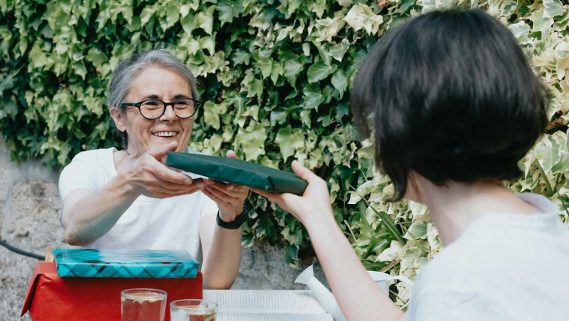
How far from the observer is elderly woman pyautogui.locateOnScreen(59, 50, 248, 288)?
2451mm

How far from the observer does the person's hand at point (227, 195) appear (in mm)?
2131

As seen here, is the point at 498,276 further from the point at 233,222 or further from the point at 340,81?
the point at 340,81

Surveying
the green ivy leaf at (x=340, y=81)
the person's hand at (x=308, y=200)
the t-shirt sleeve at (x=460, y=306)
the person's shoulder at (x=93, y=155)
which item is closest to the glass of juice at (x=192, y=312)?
the person's hand at (x=308, y=200)

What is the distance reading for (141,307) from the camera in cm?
169

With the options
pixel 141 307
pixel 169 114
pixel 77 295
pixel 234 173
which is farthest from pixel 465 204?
pixel 169 114

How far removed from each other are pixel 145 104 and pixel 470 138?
4.93 feet

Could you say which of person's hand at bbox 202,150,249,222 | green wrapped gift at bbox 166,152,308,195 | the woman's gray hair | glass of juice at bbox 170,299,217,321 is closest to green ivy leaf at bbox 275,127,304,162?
the woman's gray hair

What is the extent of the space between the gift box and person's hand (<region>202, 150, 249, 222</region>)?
1.20 ft

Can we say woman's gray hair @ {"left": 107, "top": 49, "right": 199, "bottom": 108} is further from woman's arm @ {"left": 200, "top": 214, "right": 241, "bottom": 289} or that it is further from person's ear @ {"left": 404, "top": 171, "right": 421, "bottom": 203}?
person's ear @ {"left": 404, "top": 171, "right": 421, "bottom": 203}

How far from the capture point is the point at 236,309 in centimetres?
196

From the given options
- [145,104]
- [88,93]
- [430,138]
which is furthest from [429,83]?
[88,93]

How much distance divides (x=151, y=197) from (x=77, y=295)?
2.03ft

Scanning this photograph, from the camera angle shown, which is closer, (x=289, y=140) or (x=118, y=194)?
(x=118, y=194)

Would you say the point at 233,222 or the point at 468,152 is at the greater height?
the point at 468,152
